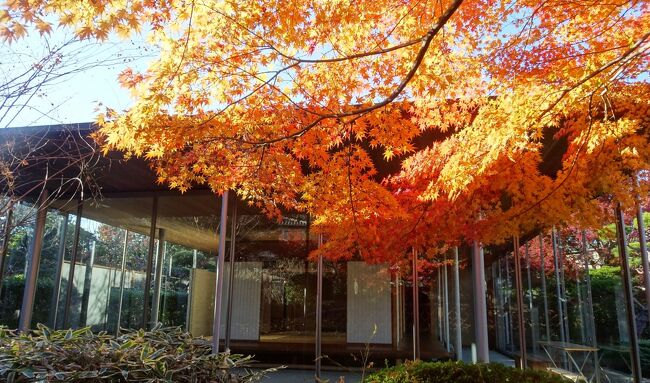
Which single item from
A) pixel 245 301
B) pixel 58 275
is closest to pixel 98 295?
pixel 58 275

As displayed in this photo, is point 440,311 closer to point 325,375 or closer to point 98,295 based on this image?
point 325,375

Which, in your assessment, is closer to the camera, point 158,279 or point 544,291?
point 544,291

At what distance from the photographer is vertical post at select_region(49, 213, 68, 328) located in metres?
9.37

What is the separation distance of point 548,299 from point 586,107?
132 inches

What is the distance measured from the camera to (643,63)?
183 inches

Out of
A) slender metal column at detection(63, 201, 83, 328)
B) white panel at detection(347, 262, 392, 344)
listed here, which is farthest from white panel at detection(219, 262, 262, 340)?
slender metal column at detection(63, 201, 83, 328)

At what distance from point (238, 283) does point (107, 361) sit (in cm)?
591

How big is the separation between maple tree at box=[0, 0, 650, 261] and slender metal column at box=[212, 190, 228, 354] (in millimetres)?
2432

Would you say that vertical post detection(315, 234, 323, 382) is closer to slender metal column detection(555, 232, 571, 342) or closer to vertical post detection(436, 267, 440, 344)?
vertical post detection(436, 267, 440, 344)

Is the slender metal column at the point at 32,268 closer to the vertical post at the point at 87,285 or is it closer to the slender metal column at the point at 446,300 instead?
the vertical post at the point at 87,285

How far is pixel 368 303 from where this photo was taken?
8.25 meters

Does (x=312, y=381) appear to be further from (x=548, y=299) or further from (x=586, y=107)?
(x=586, y=107)

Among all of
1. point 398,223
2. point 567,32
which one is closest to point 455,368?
point 398,223

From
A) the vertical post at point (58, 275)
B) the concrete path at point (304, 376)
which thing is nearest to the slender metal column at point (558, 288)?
the concrete path at point (304, 376)
